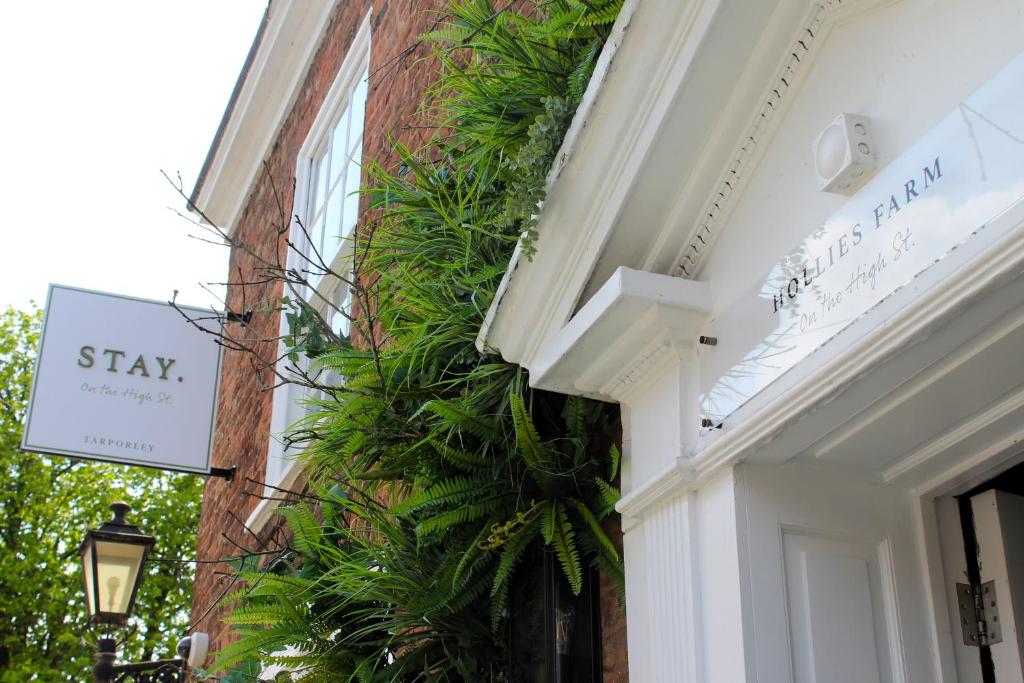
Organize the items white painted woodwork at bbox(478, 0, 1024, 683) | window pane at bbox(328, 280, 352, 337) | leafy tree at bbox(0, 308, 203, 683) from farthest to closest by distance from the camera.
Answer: leafy tree at bbox(0, 308, 203, 683) → window pane at bbox(328, 280, 352, 337) → white painted woodwork at bbox(478, 0, 1024, 683)

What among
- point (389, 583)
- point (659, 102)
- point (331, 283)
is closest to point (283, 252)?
point (331, 283)

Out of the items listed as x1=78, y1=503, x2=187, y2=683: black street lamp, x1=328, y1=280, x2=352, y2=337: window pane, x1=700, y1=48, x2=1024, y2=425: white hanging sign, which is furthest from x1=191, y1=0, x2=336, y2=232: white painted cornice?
x1=700, y1=48, x2=1024, y2=425: white hanging sign

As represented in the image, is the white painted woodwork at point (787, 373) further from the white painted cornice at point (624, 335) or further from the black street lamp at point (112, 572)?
the black street lamp at point (112, 572)

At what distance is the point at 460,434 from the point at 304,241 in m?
6.15

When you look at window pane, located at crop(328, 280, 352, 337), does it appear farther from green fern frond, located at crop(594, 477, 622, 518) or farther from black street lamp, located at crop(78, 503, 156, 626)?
green fern frond, located at crop(594, 477, 622, 518)

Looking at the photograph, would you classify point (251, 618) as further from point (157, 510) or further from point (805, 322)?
point (157, 510)

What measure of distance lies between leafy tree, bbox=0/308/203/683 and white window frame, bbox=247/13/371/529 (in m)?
10.0

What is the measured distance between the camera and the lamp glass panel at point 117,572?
7.74 meters

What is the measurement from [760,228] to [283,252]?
23.3 feet

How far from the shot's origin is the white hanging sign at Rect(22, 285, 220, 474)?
862 centimetres

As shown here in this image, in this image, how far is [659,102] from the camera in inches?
137

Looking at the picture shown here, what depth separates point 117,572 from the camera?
7820mm

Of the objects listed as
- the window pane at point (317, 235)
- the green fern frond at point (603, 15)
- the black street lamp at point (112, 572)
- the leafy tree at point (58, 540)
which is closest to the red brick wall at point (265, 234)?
the window pane at point (317, 235)

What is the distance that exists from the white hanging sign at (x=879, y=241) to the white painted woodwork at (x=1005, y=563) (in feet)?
2.40
